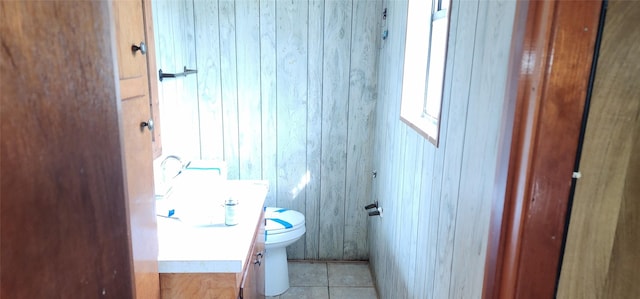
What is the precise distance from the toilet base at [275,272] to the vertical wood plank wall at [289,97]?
43 cm

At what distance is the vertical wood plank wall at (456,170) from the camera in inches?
36.6

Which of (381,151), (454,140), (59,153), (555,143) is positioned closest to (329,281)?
(381,151)

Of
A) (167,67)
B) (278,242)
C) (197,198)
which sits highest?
(167,67)

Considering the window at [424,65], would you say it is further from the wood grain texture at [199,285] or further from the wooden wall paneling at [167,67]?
the wooden wall paneling at [167,67]

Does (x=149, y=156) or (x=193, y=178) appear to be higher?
(x=149, y=156)

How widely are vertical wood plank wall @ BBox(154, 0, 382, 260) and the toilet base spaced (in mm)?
429

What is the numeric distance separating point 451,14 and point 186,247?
115cm

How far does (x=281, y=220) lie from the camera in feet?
8.17

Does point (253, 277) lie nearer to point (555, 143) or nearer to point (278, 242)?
point (278, 242)

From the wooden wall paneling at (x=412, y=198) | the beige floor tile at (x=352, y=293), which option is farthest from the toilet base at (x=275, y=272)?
the wooden wall paneling at (x=412, y=198)

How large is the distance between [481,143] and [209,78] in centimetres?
201

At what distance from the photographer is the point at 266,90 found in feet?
8.71

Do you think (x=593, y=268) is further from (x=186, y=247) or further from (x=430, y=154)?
(x=186, y=247)

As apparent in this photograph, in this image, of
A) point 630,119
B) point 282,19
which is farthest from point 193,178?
point 630,119
